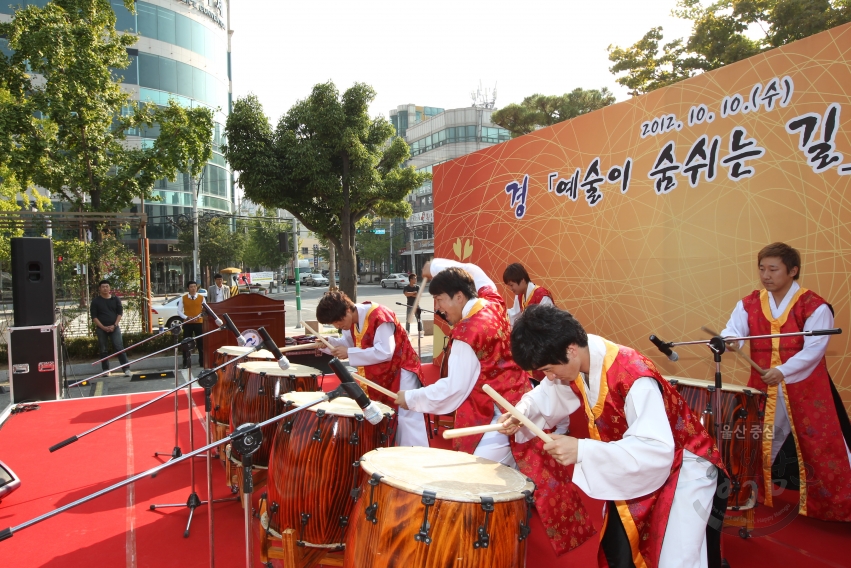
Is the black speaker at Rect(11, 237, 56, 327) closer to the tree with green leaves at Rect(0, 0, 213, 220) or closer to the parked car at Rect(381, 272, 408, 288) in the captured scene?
the tree with green leaves at Rect(0, 0, 213, 220)

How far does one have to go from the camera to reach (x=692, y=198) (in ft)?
15.9

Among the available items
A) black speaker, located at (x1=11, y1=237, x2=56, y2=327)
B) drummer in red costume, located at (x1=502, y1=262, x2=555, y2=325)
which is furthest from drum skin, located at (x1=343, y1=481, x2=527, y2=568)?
black speaker, located at (x1=11, y1=237, x2=56, y2=327)

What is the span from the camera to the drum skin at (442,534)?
1815 millimetres

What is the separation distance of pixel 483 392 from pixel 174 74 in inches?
1153

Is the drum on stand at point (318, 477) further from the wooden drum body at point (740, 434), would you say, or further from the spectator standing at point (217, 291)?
the spectator standing at point (217, 291)

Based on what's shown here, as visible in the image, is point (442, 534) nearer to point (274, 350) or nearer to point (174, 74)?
point (274, 350)

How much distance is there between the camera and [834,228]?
3.93 m

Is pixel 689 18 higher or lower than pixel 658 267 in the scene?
higher

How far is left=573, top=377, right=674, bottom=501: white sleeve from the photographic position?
178cm

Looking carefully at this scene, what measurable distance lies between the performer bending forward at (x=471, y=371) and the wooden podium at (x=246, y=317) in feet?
15.2

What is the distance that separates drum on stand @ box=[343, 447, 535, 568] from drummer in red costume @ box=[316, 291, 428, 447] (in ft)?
4.51

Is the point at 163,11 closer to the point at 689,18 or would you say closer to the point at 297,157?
the point at 297,157

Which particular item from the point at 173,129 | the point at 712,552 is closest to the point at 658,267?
the point at 712,552

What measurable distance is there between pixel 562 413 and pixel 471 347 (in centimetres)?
53
